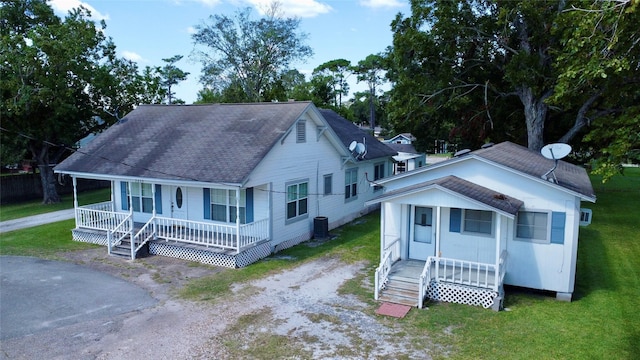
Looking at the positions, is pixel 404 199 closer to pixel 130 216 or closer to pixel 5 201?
pixel 130 216

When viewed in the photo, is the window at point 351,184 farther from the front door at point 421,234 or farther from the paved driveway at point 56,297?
the paved driveway at point 56,297

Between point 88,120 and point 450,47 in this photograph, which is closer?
point 450,47

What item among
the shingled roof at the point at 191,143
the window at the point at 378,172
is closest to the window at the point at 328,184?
the shingled roof at the point at 191,143

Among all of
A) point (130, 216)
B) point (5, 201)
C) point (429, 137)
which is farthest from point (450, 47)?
point (5, 201)

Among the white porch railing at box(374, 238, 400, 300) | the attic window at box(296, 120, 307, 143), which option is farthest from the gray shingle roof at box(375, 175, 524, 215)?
the attic window at box(296, 120, 307, 143)

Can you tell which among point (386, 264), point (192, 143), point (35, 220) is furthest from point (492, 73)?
point (35, 220)

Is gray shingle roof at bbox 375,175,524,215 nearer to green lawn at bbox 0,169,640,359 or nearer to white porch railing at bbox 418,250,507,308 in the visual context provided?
white porch railing at bbox 418,250,507,308

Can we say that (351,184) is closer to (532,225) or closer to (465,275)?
(465,275)
